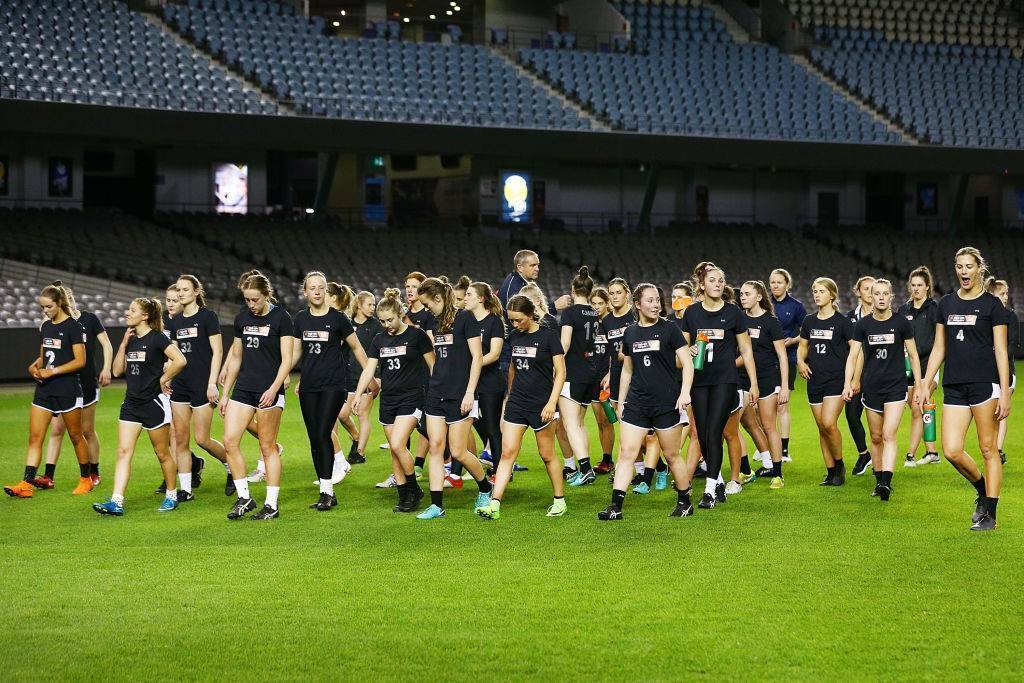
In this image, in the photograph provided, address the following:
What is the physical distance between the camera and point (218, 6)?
3694cm

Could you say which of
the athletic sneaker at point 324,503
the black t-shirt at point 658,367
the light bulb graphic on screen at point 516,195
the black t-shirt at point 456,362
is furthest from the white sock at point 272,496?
the light bulb graphic on screen at point 516,195

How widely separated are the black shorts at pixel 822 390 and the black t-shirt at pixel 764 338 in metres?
0.41

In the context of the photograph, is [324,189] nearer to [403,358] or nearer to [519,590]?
[403,358]

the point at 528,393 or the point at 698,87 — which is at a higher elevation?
the point at 698,87

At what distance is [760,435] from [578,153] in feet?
73.3

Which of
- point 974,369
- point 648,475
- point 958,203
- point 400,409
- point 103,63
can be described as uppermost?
point 103,63

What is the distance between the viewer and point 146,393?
1104cm

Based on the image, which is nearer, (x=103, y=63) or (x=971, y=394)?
(x=971, y=394)

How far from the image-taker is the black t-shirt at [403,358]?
1095 centimetres

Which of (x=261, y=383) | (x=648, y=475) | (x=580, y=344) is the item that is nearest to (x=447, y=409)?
(x=261, y=383)

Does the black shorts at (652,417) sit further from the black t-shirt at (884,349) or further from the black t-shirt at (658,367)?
the black t-shirt at (884,349)

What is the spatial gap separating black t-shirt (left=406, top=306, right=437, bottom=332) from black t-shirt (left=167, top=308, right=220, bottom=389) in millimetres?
1936

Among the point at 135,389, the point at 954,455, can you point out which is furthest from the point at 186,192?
the point at 954,455

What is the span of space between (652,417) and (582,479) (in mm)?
2364
